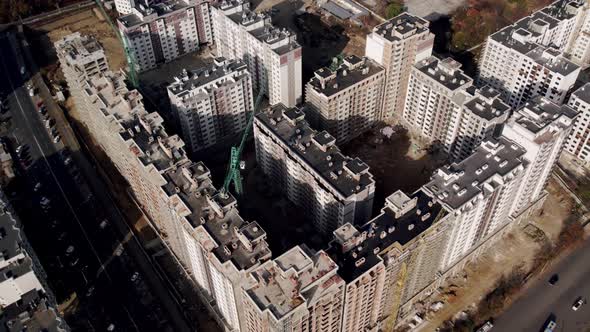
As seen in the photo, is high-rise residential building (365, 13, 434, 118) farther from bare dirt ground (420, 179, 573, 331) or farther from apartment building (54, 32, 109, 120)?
apartment building (54, 32, 109, 120)

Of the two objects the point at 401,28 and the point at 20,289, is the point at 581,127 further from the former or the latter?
the point at 20,289

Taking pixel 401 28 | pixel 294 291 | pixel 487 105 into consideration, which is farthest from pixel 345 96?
pixel 294 291

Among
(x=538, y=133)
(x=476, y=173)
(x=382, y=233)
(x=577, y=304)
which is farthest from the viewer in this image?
(x=577, y=304)

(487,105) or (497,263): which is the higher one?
(487,105)

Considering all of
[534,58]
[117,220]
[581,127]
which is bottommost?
[117,220]

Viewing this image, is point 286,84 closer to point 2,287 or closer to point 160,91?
point 160,91

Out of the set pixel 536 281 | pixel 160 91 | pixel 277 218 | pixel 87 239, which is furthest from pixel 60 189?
pixel 536 281

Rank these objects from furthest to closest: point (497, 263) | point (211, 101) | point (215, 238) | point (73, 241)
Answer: point (211, 101)
point (73, 241)
point (497, 263)
point (215, 238)
